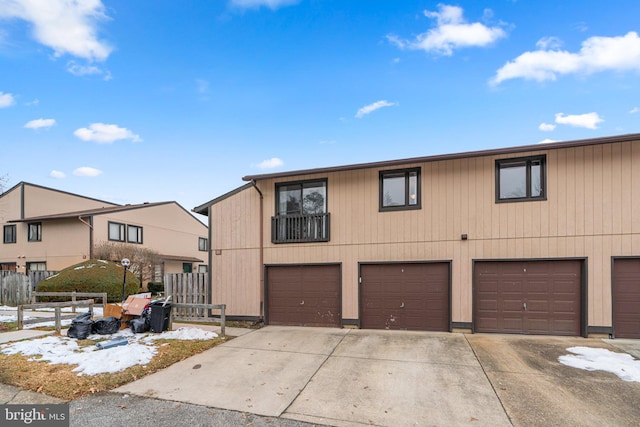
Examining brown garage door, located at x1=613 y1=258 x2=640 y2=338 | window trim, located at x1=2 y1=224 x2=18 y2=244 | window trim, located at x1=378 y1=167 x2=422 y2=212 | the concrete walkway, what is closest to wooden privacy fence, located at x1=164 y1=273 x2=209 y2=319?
the concrete walkway

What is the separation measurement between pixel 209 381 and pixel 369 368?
2683mm

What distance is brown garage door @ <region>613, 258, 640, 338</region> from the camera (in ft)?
24.6

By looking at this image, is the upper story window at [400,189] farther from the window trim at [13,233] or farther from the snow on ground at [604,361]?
the window trim at [13,233]

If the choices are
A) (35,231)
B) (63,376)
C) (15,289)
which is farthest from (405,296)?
(35,231)

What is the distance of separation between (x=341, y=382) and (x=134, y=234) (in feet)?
72.3

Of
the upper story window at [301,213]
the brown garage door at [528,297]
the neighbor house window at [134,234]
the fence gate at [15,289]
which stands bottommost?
the fence gate at [15,289]

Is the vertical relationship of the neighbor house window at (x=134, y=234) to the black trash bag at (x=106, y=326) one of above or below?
above

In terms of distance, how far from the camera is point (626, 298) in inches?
298

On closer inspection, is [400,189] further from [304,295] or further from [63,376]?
[63,376]

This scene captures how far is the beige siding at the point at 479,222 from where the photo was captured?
7.61 m

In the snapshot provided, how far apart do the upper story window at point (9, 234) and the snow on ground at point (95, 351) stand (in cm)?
2107

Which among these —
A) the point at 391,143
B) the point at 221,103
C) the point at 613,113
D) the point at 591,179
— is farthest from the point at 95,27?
the point at 613,113

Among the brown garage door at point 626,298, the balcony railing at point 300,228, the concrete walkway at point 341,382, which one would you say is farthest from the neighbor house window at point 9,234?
the brown garage door at point 626,298

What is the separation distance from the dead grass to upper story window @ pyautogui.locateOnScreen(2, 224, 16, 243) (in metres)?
22.2
